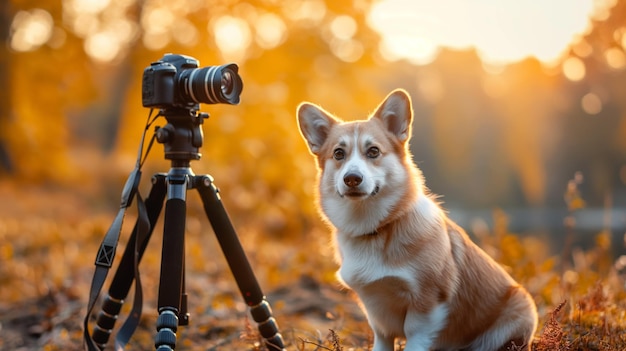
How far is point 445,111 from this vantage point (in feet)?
111

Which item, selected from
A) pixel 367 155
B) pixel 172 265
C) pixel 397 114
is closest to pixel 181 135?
pixel 172 265

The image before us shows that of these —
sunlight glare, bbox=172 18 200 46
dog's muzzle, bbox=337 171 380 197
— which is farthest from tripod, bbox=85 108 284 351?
sunlight glare, bbox=172 18 200 46

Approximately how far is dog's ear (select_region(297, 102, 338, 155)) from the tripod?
0.49 metres

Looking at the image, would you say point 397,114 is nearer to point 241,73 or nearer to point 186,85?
point 186,85

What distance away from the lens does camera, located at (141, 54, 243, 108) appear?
2.74 metres

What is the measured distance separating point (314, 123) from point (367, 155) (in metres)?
0.41

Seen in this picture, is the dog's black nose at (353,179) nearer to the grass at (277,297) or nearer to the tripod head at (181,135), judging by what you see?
the grass at (277,297)

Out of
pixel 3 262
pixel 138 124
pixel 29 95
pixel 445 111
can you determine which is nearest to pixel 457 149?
pixel 445 111

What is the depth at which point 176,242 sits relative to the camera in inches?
107

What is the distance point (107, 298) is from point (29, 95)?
442 inches

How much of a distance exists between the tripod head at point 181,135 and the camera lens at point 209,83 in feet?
0.33

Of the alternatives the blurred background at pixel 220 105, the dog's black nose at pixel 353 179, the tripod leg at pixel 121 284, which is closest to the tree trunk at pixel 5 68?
the blurred background at pixel 220 105

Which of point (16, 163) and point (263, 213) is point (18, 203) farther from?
point (263, 213)

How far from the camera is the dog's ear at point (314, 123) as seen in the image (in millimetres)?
2959
